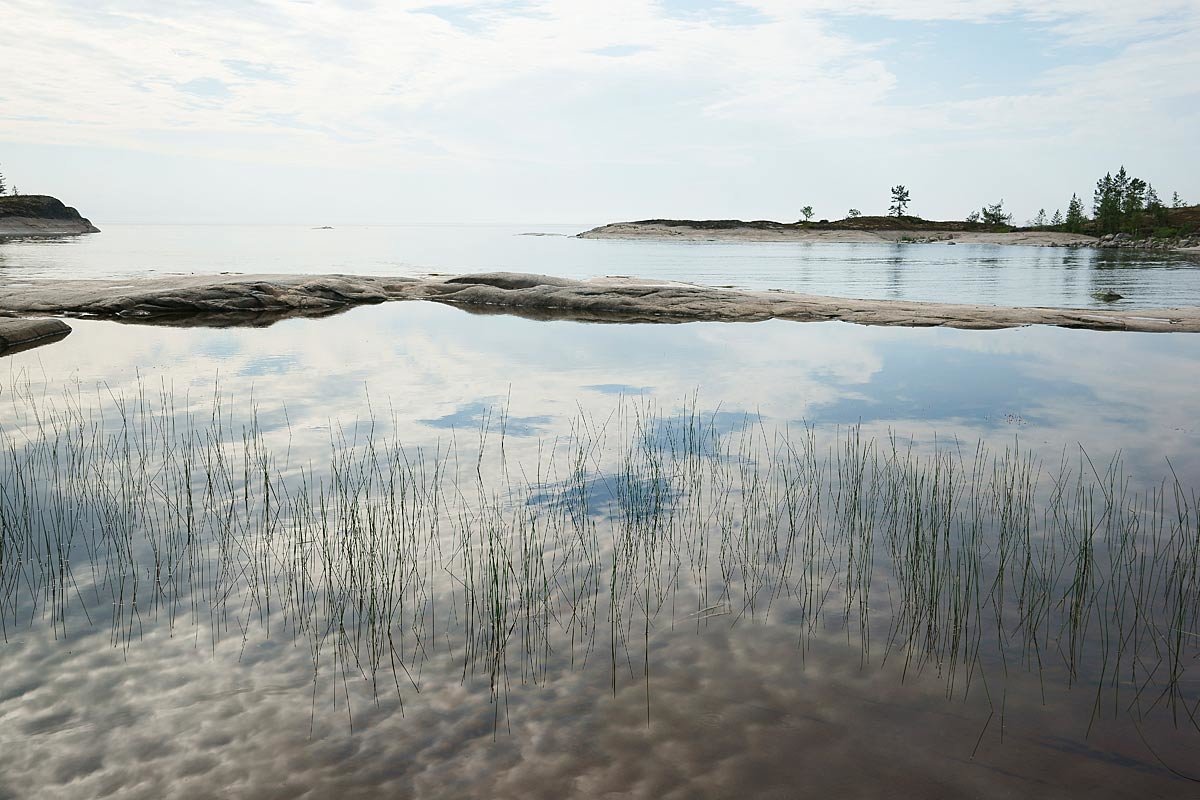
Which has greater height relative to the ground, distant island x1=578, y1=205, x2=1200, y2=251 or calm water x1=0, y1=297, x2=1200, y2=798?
distant island x1=578, y1=205, x2=1200, y2=251

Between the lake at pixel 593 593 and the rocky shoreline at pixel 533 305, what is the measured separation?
8315 mm

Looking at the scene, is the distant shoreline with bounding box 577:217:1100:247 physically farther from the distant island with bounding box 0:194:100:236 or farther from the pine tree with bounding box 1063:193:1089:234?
the distant island with bounding box 0:194:100:236

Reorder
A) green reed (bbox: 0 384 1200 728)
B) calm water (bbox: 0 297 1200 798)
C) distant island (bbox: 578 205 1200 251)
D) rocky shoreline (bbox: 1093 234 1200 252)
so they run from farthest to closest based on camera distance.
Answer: distant island (bbox: 578 205 1200 251) → rocky shoreline (bbox: 1093 234 1200 252) → green reed (bbox: 0 384 1200 728) → calm water (bbox: 0 297 1200 798)

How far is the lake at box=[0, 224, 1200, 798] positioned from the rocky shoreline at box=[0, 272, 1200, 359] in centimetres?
831

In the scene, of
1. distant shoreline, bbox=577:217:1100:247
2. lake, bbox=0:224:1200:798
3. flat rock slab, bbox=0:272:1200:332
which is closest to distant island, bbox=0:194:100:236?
distant shoreline, bbox=577:217:1100:247

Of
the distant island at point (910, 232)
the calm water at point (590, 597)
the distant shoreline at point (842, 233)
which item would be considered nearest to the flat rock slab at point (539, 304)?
the calm water at point (590, 597)

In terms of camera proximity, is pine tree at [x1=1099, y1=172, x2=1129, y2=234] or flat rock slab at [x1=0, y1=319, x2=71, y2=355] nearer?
flat rock slab at [x1=0, y1=319, x2=71, y2=355]

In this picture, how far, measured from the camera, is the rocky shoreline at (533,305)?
1883 cm

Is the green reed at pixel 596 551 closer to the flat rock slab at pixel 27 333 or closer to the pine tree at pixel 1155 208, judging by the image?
the flat rock slab at pixel 27 333

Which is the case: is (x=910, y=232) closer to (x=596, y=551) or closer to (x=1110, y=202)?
(x=1110, y=202)

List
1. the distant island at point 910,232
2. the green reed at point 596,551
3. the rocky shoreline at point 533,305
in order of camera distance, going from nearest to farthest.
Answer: the green reed at point 596,551 < the rocky shoreline at point 533,305 < the distant island at point 910,232

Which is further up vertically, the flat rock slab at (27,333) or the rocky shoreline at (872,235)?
the rocky shoreline at (872,235)

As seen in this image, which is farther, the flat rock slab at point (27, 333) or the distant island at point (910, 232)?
the distant island at point (910, 232)

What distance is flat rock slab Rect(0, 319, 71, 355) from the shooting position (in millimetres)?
14406
